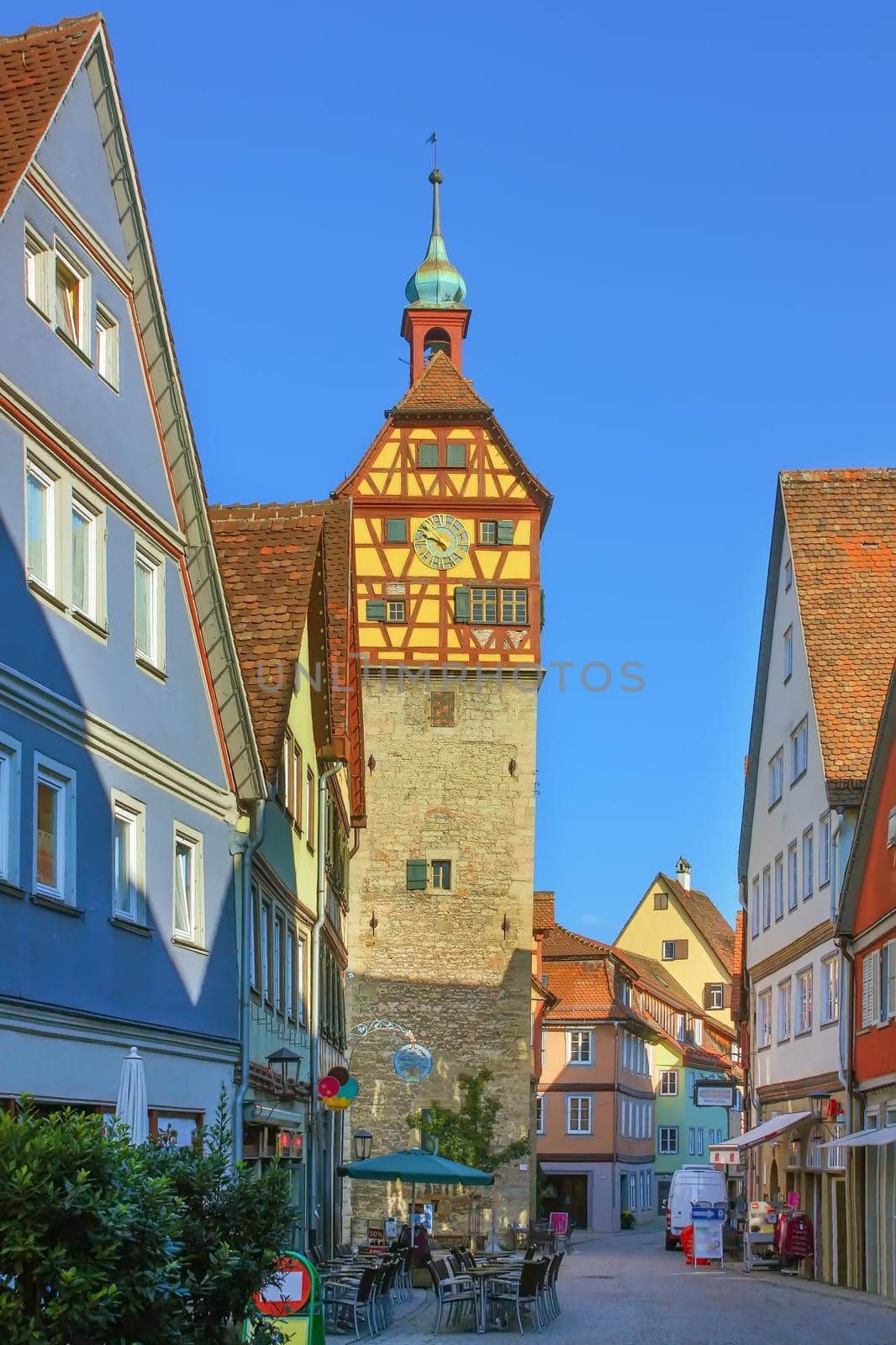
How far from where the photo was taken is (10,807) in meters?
12.6

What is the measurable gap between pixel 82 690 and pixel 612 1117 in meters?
49.1

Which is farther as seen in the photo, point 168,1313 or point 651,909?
point 651,909

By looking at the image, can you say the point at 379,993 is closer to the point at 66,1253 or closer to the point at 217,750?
the point at 217,750

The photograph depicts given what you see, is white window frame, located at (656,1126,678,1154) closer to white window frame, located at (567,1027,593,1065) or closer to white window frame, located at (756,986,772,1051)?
white window frame, located at (567,1027,593,1065)

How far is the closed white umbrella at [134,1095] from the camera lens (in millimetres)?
13312

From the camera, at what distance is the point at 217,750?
18.1m

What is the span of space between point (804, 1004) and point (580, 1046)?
3163cm

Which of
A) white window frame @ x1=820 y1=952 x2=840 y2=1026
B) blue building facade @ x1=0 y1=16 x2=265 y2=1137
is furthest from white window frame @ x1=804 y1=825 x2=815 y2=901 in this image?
blue building facade @ x1=0 y1=16 x2=265 y2=1137

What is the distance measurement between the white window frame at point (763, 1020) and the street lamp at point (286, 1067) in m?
13.9

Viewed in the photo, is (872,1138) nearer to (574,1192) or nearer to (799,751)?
(799,751)

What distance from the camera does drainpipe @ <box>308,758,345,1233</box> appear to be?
24.2m

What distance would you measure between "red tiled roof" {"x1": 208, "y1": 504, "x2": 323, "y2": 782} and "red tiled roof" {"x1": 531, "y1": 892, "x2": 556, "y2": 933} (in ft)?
106

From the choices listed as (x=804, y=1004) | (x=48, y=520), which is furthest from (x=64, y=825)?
(x=804, y=1004)

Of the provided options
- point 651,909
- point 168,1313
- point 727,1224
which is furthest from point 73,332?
point 651,909
